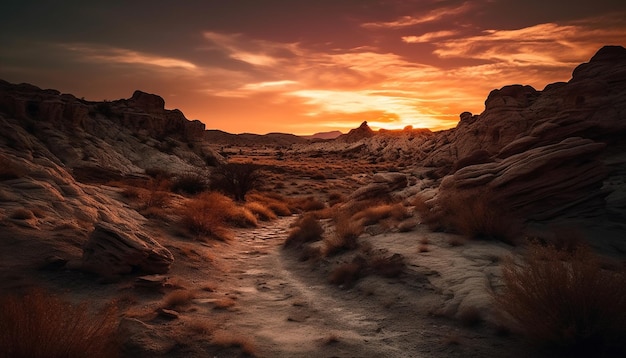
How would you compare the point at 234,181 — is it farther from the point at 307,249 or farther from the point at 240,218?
the point at 307,249

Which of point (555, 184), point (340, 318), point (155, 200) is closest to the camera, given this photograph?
point (340, 318)

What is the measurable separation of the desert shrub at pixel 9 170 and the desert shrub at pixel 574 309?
14737 millimetres

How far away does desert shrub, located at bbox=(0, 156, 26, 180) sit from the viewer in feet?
40.0

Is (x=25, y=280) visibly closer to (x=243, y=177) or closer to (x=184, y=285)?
(x=184, y=285)

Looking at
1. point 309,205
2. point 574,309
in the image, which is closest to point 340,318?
point 574,309

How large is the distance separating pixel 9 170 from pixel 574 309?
51.4 feet

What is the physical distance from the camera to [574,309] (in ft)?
18.0

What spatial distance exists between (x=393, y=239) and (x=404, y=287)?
3.94 m

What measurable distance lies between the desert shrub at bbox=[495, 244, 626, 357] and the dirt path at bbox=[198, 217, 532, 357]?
2.20 feet

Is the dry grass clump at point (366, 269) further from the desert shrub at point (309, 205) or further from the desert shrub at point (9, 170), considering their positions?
the desert shrub at point (309, 205)

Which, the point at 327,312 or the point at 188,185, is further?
the point at 188,185

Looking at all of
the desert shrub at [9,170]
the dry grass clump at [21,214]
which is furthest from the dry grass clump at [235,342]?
the desert shrub at [9,170]

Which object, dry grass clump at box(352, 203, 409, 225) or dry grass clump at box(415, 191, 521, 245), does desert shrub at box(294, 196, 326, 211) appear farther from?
dry grass clump at box(415, 191, 521, 245)

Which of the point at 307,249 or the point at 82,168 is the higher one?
the point at 82,168
